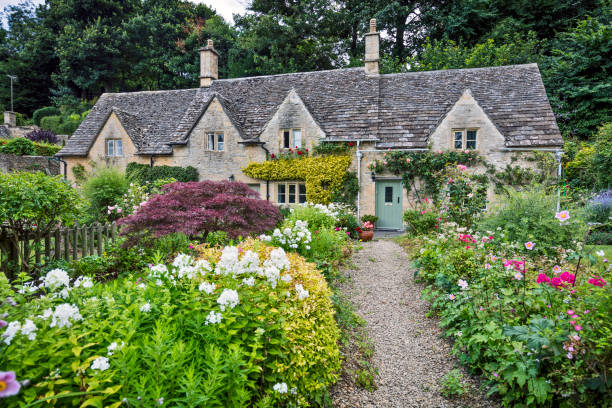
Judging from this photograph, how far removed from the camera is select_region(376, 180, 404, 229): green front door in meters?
16.2

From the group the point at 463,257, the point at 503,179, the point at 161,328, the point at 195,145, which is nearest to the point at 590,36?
the point at 503,179

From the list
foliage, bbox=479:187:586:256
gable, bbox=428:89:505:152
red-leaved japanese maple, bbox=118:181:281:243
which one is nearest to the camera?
red-leaved japanese maple, bbox=118:181:281:243

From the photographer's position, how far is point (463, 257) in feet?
20.4

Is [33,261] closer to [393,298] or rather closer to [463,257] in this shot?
[393,298]

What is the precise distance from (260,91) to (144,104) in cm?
862

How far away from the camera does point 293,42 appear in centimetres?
3105

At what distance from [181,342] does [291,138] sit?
51.0ft

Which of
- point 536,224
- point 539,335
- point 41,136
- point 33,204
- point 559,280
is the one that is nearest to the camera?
point 539,335

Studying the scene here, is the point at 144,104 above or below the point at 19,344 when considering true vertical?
above

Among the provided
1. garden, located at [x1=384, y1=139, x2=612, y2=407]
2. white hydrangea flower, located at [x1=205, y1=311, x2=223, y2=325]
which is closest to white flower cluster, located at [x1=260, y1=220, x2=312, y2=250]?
garden, located at [x1=384, y1=139, x2=612, y2=407]

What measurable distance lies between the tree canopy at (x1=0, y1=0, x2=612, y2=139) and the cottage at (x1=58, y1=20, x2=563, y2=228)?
8.00m

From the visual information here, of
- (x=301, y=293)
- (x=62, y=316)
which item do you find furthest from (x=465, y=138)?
(x=62, y=316)

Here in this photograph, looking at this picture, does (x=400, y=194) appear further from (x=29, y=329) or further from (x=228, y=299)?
(x=29, y=329)

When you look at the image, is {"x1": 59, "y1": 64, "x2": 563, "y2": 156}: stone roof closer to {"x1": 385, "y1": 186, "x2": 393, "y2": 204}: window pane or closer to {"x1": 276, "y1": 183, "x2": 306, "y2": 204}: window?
{"x1": 385, "y1": 186, "x2": 393, "y2": 204}: window pane
